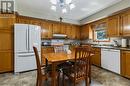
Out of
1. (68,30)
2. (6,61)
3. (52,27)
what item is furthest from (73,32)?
(6,61)

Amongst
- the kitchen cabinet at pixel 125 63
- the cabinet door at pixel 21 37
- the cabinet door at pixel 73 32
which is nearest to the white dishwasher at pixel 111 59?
the kitchen cabinet at pixel 125 63

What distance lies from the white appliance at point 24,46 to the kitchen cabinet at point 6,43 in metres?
0.28

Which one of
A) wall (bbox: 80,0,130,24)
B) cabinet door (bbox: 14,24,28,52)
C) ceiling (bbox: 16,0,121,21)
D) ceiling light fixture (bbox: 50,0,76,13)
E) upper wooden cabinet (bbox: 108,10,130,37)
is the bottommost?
cabinet door (bbox: 14,24,28,52)

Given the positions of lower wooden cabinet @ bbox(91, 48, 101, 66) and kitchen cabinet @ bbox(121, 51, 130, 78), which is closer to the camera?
kitchen cabinet @ bbox(121, 51, 130, 78)

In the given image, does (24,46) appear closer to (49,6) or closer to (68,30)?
(49,6)

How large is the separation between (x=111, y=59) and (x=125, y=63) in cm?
52

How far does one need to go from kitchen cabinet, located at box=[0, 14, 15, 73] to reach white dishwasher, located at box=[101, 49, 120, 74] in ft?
11.3

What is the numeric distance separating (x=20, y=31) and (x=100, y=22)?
3420 mm

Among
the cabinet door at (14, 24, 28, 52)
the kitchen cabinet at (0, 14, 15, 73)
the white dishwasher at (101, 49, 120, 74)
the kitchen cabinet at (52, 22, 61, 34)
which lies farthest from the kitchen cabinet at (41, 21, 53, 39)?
the white dishwasher at (101, 49, 120, 74)

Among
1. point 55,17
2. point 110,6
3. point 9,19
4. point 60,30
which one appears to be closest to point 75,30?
point 60,30

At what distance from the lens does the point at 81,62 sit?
2.11m

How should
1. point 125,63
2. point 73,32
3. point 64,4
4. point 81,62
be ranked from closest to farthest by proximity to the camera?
1. point 81,62
2. point 64,4
3. point 125,63
4. point 73,32

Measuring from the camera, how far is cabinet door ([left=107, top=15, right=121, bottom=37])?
358 cm

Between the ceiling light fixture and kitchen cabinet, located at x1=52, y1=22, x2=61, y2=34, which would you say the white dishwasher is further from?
kitchen cabinet, located at x1=52, y1=22, x2=61, y2=34
